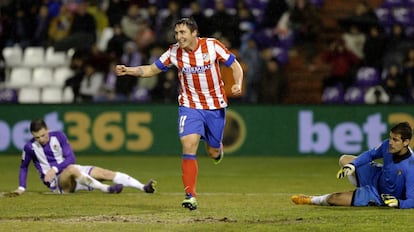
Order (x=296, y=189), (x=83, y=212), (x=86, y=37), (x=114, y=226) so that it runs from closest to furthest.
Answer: (x=114, y=226) → (x=83, y=212) → (x=296, y=189) → (x=86, y=37)

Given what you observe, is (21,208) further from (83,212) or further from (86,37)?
(86,37)

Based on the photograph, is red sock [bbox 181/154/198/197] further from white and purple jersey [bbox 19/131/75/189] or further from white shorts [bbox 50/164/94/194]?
white and purple jersey [bbox 19/131/75/189]

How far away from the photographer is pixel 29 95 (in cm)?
2161

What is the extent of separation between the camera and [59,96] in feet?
70.2


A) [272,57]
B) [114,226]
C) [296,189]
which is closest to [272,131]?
[272,57]

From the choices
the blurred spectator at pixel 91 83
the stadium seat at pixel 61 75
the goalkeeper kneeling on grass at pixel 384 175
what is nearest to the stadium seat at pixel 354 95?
the blurred spectator at pixel 91 83

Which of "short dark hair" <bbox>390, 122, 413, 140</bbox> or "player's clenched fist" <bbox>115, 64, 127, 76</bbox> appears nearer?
"short dark hair" <bbox>390, 122, 413, 140</bbox>

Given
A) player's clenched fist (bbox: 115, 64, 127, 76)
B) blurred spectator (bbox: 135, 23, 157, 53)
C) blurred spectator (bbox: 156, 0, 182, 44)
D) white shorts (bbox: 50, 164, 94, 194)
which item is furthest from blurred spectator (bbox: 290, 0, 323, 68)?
player's clenched fist (bbox: 115, 64, 127, 76)

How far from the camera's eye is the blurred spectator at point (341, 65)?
20.8 metres

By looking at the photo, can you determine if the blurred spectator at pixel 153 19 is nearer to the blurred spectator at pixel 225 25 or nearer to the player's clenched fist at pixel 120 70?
the blurred spectator at pixel 225 25

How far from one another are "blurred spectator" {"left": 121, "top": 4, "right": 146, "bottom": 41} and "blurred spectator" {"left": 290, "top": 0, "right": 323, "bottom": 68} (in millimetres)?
3487

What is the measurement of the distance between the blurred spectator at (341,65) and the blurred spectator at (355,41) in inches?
13.9

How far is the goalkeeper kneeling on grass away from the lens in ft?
34.8

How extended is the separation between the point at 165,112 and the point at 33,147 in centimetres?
752
